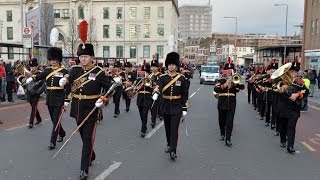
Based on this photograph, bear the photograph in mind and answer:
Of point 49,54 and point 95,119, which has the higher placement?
point 49,54

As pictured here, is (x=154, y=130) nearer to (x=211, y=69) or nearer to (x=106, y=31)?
(x=211, y=69)

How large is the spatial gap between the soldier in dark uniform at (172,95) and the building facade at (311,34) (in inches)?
1314

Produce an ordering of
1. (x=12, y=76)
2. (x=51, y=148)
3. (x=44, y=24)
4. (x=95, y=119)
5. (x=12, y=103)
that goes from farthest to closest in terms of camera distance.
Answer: (x=44, y=24) → (x=12, y=76) → (x=12, y=103) → (x=51, y=148) → (x=95, y=119)

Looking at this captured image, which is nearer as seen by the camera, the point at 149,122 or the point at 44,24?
the point at 149,122

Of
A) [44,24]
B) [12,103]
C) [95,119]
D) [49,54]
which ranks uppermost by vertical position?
[44,24]

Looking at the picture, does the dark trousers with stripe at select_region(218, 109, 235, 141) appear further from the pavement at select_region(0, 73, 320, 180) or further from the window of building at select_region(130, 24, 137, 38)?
the window of building at select_region(130, 24, 137, 38)

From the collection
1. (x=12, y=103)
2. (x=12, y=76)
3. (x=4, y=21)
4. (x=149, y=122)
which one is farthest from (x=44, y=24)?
(x=4, y=21)

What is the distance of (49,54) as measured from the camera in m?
9.05

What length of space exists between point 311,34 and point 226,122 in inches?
1499

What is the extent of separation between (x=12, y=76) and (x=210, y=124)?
441 inches

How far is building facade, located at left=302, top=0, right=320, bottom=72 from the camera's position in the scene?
133ft

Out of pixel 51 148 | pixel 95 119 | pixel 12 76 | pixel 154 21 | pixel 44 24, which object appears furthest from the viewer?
pixel 154 21

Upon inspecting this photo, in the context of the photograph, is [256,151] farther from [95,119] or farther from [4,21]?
[4,21]

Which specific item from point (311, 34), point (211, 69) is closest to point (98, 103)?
point (211, 69)
